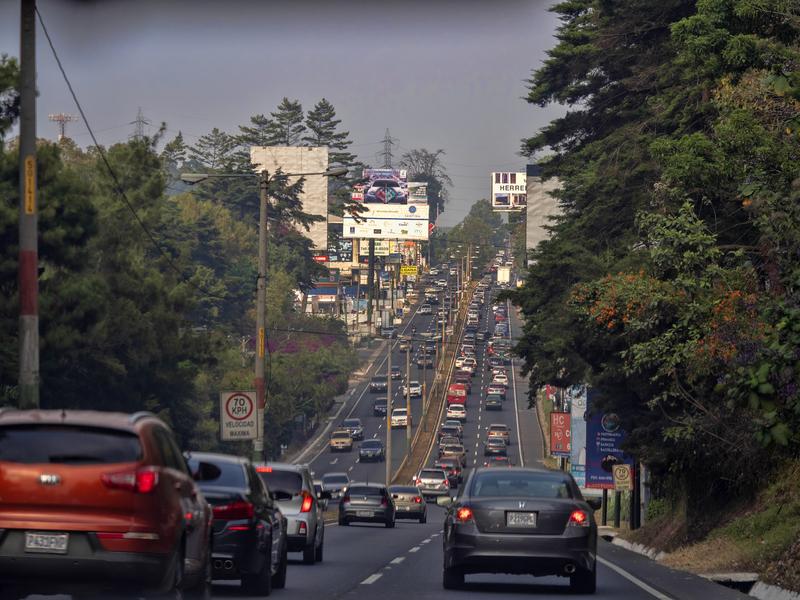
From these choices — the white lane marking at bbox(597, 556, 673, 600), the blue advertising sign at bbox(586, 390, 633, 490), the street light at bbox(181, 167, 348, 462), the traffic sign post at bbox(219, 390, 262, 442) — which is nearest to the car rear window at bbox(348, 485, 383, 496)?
the street light at bbox(181, 167, 348, 462)

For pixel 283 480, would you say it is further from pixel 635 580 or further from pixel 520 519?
pixel 520 519

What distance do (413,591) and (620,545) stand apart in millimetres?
22489

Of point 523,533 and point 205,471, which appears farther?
point 523,533

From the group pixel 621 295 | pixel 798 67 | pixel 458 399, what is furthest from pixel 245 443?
pixel 798 67

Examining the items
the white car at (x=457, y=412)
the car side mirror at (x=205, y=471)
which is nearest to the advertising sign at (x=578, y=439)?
the white car at (x=457, y=412)

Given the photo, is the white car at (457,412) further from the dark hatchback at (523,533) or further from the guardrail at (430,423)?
the dark hatchback at (523,533)

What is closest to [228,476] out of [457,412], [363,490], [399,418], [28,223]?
[28,223]

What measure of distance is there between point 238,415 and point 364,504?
11.0 meters

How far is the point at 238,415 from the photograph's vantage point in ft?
111

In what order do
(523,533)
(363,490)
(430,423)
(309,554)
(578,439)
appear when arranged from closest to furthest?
(523,533) < (309,554) < (363,490) < (578,439) < (430,423)

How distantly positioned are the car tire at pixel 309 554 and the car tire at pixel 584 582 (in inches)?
228

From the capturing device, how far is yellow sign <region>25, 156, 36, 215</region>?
19391 millimetres

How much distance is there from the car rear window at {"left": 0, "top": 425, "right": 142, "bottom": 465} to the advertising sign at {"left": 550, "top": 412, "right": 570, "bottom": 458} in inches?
2411

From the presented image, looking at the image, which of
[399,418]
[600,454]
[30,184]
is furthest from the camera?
[399,418]
